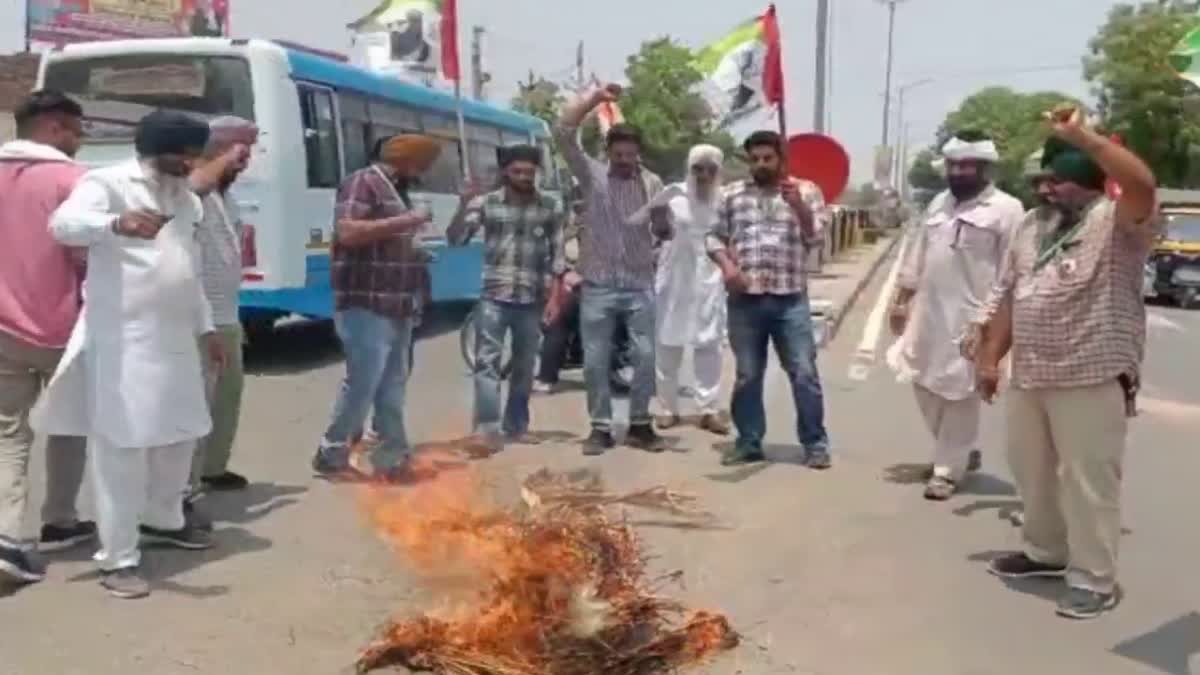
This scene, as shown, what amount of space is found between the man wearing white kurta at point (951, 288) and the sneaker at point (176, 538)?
3531 mm

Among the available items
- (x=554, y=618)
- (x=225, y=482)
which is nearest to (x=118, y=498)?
(x=554, y=618)

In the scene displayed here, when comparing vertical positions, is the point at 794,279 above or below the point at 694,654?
above

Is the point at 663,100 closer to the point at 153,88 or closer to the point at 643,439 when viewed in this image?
the point at 153,88

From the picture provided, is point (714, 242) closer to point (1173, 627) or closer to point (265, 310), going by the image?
point (1173, 627)

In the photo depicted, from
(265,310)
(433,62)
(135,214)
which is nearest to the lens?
(135,214)

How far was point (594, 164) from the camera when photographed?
8.17m

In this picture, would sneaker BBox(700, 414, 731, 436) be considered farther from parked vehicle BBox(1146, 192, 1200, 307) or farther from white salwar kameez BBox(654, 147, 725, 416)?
parked vehicle BBox(1146, 192, 1200, 307)

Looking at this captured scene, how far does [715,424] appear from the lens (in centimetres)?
934

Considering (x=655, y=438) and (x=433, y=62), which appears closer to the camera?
(x=655, y=438)

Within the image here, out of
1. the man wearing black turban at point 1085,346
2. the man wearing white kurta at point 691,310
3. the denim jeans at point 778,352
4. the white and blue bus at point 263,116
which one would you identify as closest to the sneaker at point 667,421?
the man wearing white kurta at point 691,310

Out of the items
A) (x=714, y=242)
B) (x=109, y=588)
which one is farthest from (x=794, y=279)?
(x=109, y=588)

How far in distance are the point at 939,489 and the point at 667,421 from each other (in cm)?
253

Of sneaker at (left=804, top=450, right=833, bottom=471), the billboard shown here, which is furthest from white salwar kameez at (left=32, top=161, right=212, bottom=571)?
the billboard

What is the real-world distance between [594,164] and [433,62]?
9682 millimetres
